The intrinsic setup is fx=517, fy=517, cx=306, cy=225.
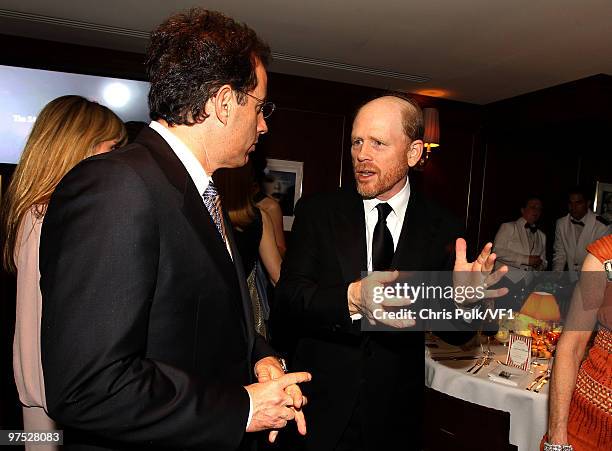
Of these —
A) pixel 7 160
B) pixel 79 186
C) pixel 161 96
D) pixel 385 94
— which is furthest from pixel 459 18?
pixel 7 160

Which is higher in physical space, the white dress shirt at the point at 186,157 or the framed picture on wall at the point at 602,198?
the framed picture on wall at the point at 602,198

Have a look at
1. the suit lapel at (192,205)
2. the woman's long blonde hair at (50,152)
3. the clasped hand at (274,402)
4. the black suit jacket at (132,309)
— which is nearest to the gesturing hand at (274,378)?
the clasped hand at (274,402)

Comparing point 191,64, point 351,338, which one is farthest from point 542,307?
point 191,64

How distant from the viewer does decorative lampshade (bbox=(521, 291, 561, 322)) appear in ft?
9.52

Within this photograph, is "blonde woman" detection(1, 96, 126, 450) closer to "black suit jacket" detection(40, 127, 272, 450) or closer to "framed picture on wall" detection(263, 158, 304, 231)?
"black suit jacket" detection(40, 127, 272, 450)

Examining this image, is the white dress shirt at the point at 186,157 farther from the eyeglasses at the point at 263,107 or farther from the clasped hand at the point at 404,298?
the clasped hand at the point at 404,298

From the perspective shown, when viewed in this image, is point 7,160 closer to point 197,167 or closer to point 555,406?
point 197,167

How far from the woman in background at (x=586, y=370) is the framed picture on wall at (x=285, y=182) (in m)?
4.84

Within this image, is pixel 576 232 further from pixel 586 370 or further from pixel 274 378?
pixel 274 378

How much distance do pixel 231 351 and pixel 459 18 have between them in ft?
12.5

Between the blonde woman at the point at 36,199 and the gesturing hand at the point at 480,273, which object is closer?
the gesturing hand at the point at 480,273

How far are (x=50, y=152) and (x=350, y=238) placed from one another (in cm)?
113

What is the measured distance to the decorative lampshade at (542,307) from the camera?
290cm

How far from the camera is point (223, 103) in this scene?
1229mm
